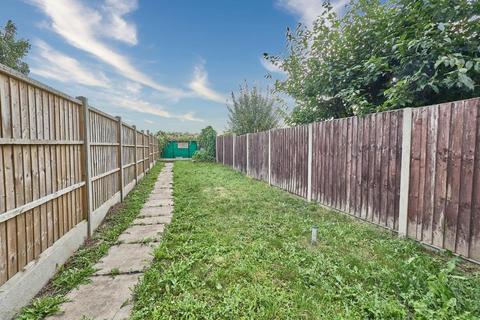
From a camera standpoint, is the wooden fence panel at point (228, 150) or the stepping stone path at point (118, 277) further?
the wooden fence panel at point (228, 150)

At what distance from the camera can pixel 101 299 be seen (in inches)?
71.7

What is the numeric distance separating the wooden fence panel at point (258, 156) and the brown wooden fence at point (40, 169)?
504 cm

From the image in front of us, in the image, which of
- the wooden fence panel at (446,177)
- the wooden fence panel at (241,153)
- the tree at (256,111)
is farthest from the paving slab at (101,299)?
the tree at (256,111)

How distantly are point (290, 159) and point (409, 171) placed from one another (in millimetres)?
3175

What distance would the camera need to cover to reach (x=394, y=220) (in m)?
3.15

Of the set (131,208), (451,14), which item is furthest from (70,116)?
(451,14)

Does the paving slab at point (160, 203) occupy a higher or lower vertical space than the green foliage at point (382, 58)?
lower

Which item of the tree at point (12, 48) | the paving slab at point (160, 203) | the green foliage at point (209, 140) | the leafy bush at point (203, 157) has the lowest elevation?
the paving slab at point (160, 203)

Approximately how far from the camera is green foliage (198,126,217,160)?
17828 millimetres

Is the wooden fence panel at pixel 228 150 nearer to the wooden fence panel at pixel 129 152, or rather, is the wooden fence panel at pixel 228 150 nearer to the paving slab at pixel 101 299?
the wooden fence panel at pixel 129 152

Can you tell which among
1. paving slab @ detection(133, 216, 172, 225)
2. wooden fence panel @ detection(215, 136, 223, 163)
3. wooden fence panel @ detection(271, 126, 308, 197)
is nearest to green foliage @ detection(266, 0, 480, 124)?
wooden fence panel @ detection(271, 126, 308, 197)

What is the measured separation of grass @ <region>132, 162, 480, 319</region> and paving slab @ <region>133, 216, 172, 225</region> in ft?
1.01

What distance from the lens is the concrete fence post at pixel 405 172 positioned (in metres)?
2.92

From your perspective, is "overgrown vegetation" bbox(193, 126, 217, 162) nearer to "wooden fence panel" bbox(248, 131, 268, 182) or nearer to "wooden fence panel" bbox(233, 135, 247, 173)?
"wooden fence panel" bbox(233, 135, 247, 173)
